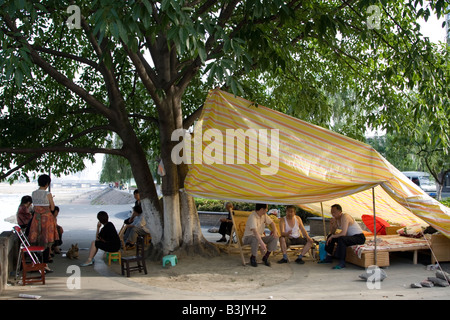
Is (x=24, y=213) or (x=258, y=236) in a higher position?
(x=24, y=213)

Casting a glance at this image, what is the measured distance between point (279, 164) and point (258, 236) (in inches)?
67.2

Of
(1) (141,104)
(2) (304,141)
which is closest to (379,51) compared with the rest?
(2) (304,141)

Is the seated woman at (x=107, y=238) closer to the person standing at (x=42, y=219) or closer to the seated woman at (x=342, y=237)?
the person standing at (x=42, y=219)

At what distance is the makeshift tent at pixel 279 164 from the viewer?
25.5 feet

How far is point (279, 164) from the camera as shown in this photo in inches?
317

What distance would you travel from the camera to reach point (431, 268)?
8.38 m

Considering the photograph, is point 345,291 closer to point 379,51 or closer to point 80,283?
point 80,283

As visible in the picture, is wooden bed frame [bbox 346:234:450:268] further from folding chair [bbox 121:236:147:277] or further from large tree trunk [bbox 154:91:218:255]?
folding chair [bbox 121:236:147:277]

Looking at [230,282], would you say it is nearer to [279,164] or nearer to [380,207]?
[279,164]

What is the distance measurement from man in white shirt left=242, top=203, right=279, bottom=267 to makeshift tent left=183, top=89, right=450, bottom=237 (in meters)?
1.46

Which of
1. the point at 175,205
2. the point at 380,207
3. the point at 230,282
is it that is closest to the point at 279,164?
the point at 230,282

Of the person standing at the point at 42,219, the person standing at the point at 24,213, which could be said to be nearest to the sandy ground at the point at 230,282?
the person standing at the point at 42,219

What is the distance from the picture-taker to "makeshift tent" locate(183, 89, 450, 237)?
7785 mm

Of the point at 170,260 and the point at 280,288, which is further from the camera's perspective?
the point at 170,260
